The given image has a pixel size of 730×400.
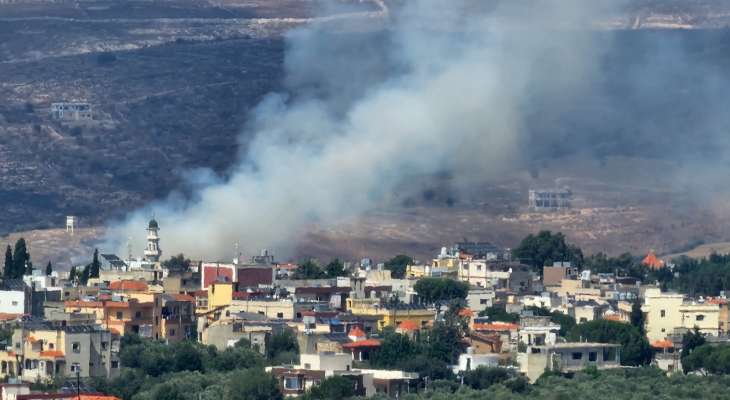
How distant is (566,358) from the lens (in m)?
79.3

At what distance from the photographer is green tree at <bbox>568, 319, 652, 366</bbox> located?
82.2 m

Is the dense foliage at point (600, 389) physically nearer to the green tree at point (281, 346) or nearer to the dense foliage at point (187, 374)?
the dense foliage at point (187, 374)

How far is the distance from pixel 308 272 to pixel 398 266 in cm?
901

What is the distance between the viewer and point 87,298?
8700 centimetres

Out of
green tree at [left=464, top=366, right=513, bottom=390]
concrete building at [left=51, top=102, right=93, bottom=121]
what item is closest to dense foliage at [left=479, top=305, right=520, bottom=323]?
green tree at [left=464, top=366, right=513, bottom=390]

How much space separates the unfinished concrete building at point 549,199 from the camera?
13325cm

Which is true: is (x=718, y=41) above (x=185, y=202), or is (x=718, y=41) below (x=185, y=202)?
above

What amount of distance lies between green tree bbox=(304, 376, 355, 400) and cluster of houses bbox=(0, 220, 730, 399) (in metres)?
0.86

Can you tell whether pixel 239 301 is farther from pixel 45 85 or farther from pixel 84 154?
pixel 45 85

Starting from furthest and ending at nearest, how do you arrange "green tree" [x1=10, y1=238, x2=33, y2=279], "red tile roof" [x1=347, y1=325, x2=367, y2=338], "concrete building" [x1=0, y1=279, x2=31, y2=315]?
"green tree" [x1=10, y1=238, x2=33, y2=279] < "concrete building" [x1=0, y1=279, x2=31, y2=315] < "red tile roof" [x1=347, y1=325, x2=367, y2=338]

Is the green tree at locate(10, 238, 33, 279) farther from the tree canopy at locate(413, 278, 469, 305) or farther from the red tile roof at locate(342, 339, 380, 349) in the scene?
the red tile roof at locate(342, 339, 380, 349)

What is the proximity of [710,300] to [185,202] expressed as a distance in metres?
35.7

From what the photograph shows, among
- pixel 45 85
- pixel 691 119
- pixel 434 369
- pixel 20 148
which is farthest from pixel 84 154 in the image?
pixel 434 369

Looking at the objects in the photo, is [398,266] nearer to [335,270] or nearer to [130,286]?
[335,270]
